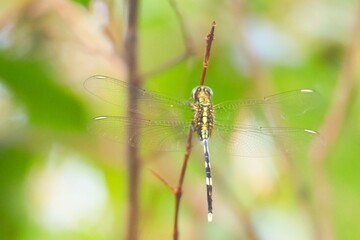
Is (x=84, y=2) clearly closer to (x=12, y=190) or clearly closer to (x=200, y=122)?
(x=200, y=122)

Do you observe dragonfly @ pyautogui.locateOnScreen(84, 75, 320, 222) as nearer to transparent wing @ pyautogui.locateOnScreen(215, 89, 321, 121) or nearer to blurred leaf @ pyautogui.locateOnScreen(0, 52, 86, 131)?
transparent wing @ pyautogui.locateOnScreen(215, 89, 321, 121)

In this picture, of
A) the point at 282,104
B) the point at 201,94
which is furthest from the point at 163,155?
the point at 201,94

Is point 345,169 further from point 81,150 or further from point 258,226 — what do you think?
point 81,150

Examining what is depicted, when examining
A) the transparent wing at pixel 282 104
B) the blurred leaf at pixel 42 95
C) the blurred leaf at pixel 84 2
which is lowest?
the transparent wing at pixel 282 104

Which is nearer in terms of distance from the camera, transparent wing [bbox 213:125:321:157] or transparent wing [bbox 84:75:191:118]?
transparent wing [bbox 84:75:191:118]

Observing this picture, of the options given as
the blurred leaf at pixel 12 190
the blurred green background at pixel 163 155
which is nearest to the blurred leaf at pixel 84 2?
the blurred green background at pixel 163 155

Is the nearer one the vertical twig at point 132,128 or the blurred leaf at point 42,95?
the vertical twig at point 132,128

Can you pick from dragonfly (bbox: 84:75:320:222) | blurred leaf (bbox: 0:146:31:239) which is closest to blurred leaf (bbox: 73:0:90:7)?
dragonfly (bbox: 84:75:320:222)

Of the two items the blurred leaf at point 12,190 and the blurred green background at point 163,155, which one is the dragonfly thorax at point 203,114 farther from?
the blurred leaf at point 12,190
